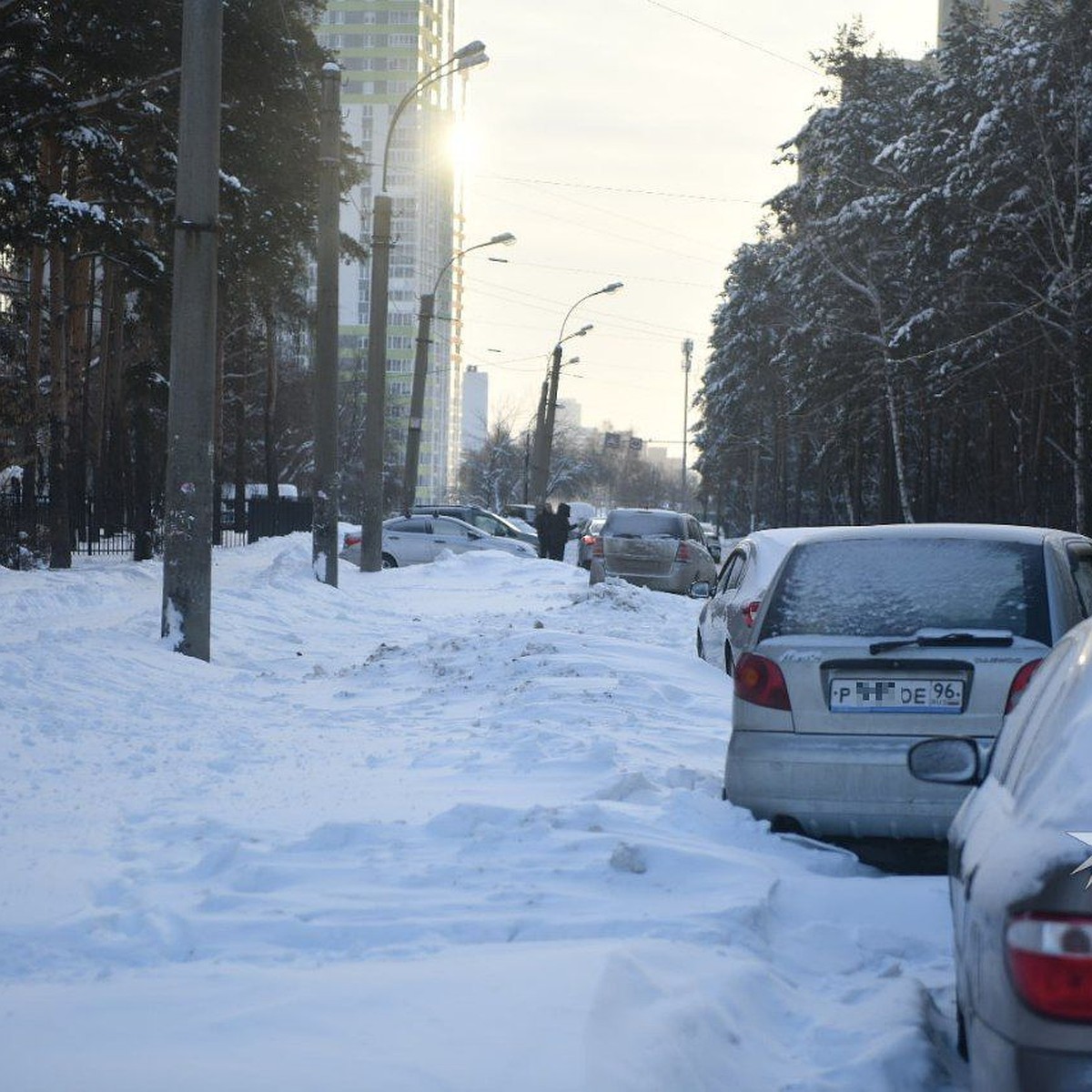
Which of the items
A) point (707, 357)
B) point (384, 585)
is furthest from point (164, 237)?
point (707, 357)

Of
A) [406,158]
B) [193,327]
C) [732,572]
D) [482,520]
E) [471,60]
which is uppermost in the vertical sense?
[406,158]

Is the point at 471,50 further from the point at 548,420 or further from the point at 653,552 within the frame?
the point at 548,420

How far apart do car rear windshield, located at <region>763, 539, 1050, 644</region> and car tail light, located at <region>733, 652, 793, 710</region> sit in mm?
160

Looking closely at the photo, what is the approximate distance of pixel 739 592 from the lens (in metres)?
11.5

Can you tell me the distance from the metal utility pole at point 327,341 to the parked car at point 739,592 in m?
11.0

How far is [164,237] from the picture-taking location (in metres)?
35.9

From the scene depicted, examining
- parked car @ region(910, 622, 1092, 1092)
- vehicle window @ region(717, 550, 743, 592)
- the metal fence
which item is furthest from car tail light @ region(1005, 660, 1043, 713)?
the metal fence

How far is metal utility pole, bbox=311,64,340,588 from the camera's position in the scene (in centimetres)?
2317

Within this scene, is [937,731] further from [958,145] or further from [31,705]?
[958,145]

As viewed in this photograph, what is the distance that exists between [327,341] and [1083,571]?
1677 cm

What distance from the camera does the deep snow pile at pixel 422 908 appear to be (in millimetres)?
4098

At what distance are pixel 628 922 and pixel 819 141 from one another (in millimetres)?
47938

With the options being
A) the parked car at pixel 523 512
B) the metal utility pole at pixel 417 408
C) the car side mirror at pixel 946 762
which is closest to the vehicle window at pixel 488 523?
the metal utility pole at pixel 417 408

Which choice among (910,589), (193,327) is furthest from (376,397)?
(910,589)
